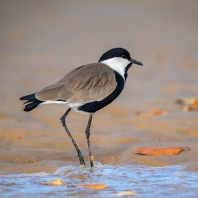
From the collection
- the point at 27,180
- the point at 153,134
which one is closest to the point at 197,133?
the point at 153,134

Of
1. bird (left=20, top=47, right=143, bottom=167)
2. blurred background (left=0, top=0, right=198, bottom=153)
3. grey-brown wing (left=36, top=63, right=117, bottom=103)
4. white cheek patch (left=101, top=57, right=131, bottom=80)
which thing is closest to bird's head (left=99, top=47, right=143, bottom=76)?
white cheek patch (left=101, top=57, right=131, bottom=80)

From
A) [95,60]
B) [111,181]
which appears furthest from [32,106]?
[95,60]

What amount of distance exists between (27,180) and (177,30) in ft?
36.6

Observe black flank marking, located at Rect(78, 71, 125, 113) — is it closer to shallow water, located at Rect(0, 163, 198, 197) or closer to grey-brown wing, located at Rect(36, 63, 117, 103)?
grey-brown wing, located at Rect(36, 63, 117, 103)

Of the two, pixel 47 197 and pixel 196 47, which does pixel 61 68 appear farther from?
pixel 47 197

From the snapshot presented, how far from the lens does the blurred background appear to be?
1258 centimetres

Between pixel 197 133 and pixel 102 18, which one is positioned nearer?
pixel 197 133

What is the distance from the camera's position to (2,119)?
8.79m

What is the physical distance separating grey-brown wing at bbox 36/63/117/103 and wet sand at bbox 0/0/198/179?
28.7 inches

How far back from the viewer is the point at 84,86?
656 cm

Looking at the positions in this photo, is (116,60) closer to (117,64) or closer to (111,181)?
(117,64)

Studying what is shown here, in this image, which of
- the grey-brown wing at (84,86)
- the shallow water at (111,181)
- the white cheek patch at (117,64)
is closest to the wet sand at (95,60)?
the shallow water at (111,181)

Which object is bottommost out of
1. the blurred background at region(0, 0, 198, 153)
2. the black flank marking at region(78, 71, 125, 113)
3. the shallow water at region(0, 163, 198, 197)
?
the blurred background at region(0, 0, 198, 153)

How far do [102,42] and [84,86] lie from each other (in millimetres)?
8923
